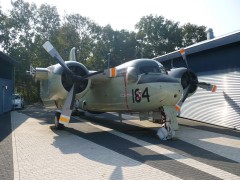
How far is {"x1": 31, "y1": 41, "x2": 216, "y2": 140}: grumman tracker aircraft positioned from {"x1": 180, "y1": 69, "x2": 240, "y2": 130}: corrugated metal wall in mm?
1182

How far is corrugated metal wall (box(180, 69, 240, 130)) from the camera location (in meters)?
16.8

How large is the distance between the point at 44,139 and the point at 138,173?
6.78m

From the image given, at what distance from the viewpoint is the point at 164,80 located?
13.1 meters

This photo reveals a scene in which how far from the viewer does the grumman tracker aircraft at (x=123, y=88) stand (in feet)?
42.9

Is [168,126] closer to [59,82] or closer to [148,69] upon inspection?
[148,69]

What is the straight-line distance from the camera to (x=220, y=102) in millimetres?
18156

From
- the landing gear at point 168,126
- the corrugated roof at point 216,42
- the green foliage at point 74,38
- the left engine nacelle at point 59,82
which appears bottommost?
the landing gear at point 168,126

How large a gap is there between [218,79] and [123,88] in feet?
24.6

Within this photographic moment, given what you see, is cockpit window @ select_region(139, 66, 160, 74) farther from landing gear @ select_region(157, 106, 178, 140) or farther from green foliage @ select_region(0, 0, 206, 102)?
green foliage @ select_region(0, 0, 206, 102)

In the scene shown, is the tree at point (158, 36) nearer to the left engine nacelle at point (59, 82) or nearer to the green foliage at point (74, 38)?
the green foliage at point (74, 38)

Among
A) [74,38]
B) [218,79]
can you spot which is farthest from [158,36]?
[218,79]

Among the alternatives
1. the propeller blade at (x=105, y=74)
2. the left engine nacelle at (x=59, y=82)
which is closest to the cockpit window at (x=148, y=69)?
the propeller blade at (x=105, y=74)

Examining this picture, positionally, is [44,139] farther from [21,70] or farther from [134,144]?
[21,70]

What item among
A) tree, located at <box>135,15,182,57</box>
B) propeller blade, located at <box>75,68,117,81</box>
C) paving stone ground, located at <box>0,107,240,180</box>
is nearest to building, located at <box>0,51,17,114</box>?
paving stone ground, located at <box>0,107,240,180</box>
